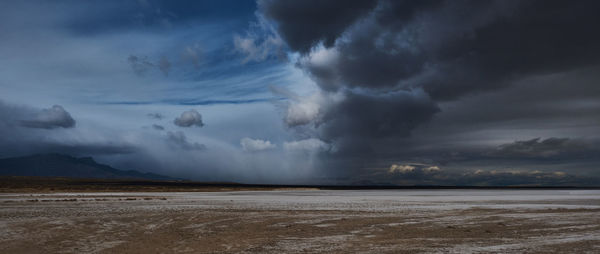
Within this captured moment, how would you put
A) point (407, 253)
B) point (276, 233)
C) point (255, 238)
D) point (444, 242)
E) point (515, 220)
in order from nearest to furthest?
point (407, 253)
point (444, 242)
point (255, 238)
point (276, 233)
point (515, 220)

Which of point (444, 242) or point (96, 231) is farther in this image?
point (96, 231)

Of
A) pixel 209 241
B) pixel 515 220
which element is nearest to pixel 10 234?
pixel 209 241

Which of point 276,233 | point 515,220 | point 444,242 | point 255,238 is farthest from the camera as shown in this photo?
point 515,220

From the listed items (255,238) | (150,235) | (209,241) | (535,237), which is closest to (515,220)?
(535,237)

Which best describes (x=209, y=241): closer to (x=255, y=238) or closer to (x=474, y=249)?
(x=255, y=238)

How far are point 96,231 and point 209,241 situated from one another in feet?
24.6

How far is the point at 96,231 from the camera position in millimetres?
21328

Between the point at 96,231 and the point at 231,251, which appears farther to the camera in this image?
the point at 96,231

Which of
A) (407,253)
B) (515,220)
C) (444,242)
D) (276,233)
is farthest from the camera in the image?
(515,220)

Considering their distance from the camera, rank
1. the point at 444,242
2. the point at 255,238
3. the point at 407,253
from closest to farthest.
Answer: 1. the point at 407,253
2. the point at 444,242
3. the point at 255,238

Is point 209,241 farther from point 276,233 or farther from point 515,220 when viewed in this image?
point 515,220

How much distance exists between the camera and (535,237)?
60.3ft

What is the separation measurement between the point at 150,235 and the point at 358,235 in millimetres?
10068

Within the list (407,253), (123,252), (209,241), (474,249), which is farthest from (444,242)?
(123,252)
